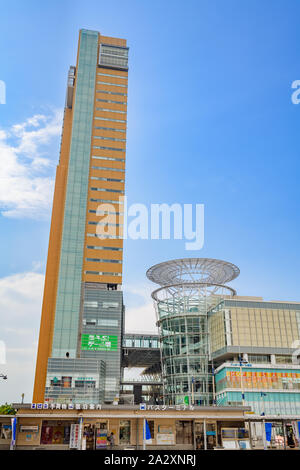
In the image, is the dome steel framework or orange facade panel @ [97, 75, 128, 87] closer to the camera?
the dome steel framework

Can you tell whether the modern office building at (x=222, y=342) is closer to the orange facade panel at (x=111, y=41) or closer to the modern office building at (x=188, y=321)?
the modern office building at (x=188, y=321)

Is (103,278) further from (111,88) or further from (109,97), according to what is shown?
(111,88)

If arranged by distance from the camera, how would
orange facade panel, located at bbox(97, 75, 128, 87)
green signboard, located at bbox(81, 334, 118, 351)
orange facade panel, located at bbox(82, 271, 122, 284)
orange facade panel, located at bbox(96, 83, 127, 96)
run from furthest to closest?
1. orange facade panel, located at bbox(97, 75, 128, 87)
2. orange facade panel, located at bbox(96, 83, 127, 96)
3. orange facade panel, located at bbox(82, 271, 122, 284)
4. green signboard, located at bbox(81, 334, 118, 351)

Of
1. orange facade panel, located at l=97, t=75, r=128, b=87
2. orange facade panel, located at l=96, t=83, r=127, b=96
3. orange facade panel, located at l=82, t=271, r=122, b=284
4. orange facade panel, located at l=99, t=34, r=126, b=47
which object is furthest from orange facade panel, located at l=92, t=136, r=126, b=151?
orange facade panel, located at l=82, t=271, r=122, b=284

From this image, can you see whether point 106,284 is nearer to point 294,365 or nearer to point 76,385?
point 76,385

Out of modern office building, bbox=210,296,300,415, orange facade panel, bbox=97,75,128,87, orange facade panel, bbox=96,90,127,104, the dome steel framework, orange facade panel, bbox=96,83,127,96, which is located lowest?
modern office building, bbox=210,296,300,415

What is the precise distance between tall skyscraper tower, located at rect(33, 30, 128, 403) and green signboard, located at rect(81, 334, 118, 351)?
33 centimetres

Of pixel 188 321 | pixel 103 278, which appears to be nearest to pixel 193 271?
pixel 188 321

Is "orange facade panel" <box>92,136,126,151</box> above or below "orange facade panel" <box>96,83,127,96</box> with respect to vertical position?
below

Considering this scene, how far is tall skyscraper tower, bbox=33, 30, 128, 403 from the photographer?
131 m

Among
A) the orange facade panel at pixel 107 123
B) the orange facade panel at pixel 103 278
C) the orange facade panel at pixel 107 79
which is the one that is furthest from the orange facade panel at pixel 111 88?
the orange facade panel at pixel 103 278

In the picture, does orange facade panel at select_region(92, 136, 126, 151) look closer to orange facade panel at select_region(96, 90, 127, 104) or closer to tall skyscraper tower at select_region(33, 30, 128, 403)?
tall skyscraper tower at select_region(33, 30, 128, 403)

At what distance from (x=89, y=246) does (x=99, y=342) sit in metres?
36.7

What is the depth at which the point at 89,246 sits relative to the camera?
509 ft
